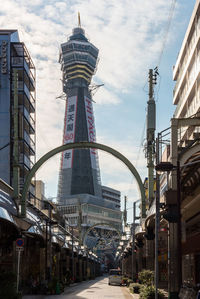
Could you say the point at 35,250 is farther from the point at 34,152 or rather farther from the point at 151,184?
the point at 34,152

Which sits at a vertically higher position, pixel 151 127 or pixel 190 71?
pixel 190 71

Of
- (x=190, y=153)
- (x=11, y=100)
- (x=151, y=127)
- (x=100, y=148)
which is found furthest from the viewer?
(x=11, y=100)

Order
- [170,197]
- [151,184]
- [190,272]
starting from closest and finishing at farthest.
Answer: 1. [170,197]
2. [151,184]
3. [190,272]

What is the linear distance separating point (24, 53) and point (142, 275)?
5248 centimetres

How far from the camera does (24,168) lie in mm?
78250

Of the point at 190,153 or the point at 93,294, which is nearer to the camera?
the point at 190,153

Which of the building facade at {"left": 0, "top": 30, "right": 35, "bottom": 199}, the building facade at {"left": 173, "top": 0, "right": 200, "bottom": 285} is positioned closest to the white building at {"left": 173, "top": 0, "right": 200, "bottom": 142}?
the building facade at {"left": 173, "top": 0, "right": 200, "bottom": 285}

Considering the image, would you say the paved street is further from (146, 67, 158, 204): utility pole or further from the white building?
the white building

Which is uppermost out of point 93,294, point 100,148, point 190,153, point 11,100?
point 11,100

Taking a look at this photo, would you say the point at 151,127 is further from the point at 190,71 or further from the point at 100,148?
the point at 190,71

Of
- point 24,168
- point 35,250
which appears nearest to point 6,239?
point 35,250

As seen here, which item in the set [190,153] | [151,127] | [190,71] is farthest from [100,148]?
[190,153]

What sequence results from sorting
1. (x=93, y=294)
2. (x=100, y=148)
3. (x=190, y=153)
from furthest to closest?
(x=100, y=148) → (x=93, y=294) → (x=190, y=153)

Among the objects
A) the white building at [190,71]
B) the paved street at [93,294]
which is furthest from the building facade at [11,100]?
the paved street at [93,294]
